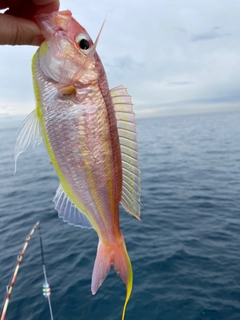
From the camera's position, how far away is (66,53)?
5.73 feet

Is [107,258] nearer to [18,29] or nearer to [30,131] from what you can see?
[30,131]

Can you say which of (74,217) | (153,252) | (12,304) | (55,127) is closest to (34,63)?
(55,127)

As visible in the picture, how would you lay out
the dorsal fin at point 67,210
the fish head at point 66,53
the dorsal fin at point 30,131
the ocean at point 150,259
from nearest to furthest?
the fish head at point 66,53 → the dorsal fin at point 30,131 → the dorsal fin at point 67,210 → the ocean at point 150,259

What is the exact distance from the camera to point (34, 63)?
5.76 ft

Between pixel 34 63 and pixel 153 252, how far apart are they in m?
9.41

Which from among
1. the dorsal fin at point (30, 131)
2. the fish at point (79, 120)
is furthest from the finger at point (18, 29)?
the dorsal fin at point (30, 131)

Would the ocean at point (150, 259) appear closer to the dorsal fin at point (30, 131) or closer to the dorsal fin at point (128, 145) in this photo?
the dorsal fin at point (128, 145)

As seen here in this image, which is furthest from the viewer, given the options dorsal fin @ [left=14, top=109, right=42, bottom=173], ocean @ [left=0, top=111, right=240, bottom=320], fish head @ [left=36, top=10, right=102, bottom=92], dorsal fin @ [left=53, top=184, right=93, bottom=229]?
ocean @ [left=0, top=111, right=240, bottom=320]

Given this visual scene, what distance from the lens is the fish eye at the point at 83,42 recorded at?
5.92 ft

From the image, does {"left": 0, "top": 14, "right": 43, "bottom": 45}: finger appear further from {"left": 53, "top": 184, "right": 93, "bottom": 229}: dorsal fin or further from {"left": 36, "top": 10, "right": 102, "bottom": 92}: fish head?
{"left": 53, "top": 184, "right": 93, "bottom": 229}: dorsal fin

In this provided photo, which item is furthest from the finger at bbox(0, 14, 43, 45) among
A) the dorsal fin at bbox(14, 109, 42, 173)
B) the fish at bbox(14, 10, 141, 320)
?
the dorsal fin at bbox(14, 109, 42, 173)

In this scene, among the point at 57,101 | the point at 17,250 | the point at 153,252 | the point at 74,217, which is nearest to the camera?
the point at 57,101

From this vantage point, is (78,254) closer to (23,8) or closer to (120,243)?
(120,243)

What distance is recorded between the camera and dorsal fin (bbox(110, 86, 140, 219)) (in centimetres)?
189
